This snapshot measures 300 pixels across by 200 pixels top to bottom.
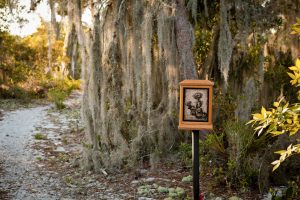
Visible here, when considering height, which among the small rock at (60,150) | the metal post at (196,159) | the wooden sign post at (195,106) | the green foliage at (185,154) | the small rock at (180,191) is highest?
the wooden sign post at (195,106)

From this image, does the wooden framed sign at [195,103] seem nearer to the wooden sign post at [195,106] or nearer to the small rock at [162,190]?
the wooden sign post at [195,106]

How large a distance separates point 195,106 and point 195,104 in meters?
0.02

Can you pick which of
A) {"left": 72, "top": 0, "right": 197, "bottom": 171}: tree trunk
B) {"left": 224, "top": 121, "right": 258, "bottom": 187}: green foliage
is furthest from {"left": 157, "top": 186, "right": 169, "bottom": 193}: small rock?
{"left": 72, "top": 0, "right": 197, "bottom": 171}: tree trunk

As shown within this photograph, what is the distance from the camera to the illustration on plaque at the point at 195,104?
308 centimetres

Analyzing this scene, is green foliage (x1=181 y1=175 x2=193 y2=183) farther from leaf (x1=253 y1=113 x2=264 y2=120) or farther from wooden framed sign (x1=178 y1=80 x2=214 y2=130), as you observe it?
leaf (x1=253 y1=113 x2=264 y2=120)

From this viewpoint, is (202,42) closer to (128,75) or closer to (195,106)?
(128,75)

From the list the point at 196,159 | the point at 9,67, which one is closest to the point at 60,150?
the point at 196,159

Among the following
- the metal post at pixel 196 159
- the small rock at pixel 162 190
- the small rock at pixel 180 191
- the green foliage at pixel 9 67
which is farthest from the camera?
the green foliage at pixel 9 67

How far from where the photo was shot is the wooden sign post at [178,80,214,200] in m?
3.05

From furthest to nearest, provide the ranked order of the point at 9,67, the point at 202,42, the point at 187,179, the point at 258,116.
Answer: the point at 9,67 < the point at 202,42 < the point at 187,179 < the point at 258,116

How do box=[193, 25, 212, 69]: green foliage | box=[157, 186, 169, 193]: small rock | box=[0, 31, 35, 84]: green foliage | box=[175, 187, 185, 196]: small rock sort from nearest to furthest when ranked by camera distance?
box=[175, 187, 185, 196]: small rock < box=[157, 186, 169, 193]: small rock < box=[193, 25, 212, 69]: green foliage < box=[0, 31, 35, 84]: green foliage

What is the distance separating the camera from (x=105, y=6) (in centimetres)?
484

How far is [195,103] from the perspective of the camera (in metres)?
3.09

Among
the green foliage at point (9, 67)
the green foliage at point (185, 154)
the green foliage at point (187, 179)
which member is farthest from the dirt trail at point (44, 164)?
the green foliage at point (9, 67)
